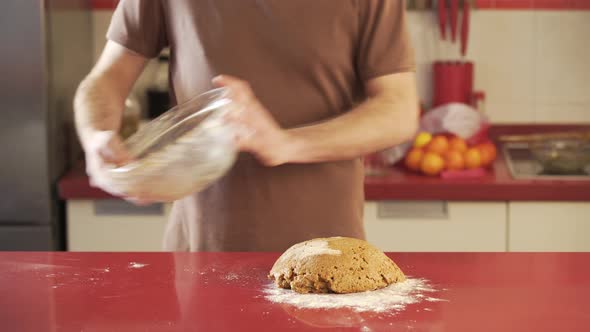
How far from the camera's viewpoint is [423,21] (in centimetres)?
318

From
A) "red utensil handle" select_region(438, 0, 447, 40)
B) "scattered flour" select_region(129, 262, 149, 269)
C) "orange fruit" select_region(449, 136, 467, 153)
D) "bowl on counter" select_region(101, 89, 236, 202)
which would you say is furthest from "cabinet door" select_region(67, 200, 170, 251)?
"bowl on counter" select_region(101, 89, 236, 202)

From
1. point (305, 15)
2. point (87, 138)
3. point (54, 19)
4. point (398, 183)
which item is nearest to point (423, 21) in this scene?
point (398, 183)

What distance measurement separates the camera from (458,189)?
8.66ft

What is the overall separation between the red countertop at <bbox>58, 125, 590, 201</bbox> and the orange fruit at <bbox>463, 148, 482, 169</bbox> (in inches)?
2.4

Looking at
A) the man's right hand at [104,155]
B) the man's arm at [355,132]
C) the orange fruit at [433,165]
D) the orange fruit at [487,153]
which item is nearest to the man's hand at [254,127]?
the man's arm at [355,132]

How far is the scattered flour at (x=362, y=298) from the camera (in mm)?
1334

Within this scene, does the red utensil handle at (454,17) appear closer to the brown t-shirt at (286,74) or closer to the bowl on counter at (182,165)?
the brown t-shirt at (286,74)

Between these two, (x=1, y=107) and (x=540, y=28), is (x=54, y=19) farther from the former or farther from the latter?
(x=540, y=28)

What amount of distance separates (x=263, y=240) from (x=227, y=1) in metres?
0.44

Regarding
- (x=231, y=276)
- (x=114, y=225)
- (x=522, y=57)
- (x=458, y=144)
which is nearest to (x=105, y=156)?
(x=231, y=276)

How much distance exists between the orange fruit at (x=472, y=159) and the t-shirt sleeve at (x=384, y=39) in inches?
38.9

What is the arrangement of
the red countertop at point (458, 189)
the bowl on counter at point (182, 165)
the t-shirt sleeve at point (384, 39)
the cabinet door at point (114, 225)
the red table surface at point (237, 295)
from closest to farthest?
1. the red table surface at point (237, 295)
2. the bowl on counter at point (182, 165)
3. the t-shirt sleeve at point (384, 39)
4. the red countertop at point (458, 189)
5. the cabinet door at point (114, 225)

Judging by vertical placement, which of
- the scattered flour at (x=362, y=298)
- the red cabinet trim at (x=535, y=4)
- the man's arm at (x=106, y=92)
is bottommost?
the scattered flour at (x=362, y=298)

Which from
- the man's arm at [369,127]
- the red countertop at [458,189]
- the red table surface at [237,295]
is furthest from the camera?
the red countertop at [458,189]
